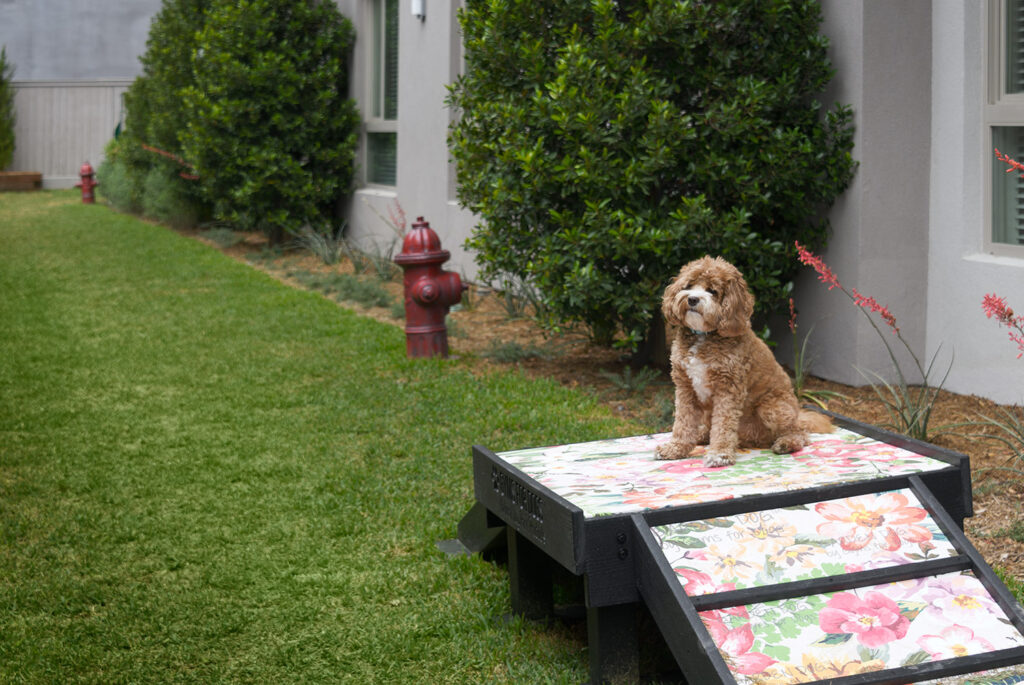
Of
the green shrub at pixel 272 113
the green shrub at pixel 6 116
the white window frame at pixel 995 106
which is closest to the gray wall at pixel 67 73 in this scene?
the green shrub at pixel 6 116

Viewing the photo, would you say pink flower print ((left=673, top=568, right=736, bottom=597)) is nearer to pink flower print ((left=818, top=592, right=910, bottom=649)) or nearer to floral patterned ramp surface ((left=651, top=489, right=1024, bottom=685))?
floral patterned ramp surface ((left=651, top=489, right=1024, bottom=685))

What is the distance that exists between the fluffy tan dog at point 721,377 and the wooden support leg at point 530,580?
0.66 m

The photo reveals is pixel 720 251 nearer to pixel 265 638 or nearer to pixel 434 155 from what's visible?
pixel 265 638

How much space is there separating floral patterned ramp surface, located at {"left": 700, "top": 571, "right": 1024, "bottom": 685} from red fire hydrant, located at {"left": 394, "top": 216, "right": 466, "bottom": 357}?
5024 mm

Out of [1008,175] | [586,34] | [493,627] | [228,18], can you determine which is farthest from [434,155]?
[493,627]

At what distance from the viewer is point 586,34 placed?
6727 millimetres

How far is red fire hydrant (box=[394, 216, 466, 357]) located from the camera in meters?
7.84

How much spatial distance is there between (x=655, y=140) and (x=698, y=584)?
145 inches

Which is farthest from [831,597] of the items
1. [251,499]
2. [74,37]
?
[74,37]

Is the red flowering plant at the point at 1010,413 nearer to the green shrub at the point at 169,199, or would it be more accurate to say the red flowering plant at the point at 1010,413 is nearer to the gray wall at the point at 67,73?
the green shrub at the point at 169,199

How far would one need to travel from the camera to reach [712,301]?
12.9 ft

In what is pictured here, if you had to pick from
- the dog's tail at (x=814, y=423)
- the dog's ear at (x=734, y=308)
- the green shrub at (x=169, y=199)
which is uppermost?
the green shrub at (x=169, y=199)

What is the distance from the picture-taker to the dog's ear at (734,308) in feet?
13.0

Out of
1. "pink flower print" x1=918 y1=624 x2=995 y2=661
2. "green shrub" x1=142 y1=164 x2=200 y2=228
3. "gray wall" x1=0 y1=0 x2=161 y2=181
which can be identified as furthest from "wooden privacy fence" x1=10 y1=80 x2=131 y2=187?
"pink flower print" x1=918 y1=624 x2=995 y2=661
